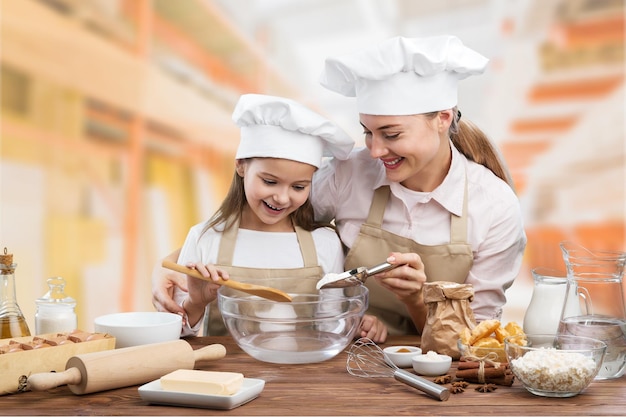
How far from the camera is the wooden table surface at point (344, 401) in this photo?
4.17 ft

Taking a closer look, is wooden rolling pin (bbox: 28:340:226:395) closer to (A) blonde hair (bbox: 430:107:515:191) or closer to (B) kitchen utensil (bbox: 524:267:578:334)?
(B) kitchen utensil (bbox: 524:267:578:334)

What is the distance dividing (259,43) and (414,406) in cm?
428

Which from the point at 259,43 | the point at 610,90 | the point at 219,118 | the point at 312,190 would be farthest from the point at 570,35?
the point at 312,190

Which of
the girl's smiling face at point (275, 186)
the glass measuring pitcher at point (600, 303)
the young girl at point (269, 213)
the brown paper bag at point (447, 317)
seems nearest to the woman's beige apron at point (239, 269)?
the young girl at point (269, 213)

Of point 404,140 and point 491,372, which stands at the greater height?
point 404,140

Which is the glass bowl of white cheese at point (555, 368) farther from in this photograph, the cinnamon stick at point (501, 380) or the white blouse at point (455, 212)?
the white blouse at point (455, 212)

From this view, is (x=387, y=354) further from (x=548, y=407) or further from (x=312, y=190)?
(x=312, y=190)

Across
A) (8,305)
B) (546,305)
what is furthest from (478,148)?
(8,305)

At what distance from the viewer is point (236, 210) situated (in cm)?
222

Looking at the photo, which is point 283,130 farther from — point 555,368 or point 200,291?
point 555,368

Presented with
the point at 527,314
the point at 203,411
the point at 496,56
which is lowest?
the point at 203,411

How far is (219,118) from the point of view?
5.12 meters

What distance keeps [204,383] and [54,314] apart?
582 mm

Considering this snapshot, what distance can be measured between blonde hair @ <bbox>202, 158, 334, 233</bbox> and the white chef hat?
396 mm
